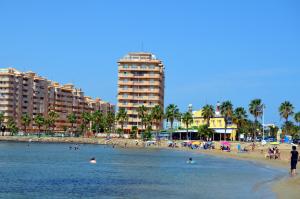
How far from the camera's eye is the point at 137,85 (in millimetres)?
178000

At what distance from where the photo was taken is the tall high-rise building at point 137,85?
178000 mm

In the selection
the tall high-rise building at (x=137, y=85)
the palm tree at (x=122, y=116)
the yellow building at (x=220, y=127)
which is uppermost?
the tall high-rise building at (x=137, y=85)

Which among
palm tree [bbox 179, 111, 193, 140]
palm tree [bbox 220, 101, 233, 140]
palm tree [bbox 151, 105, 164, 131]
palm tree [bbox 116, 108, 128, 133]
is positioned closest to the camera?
palm tree [bbox 220, 101, 233, 140]

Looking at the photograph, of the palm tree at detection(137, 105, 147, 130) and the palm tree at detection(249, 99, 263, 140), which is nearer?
the palm tree at detection(249, 99, 263, 140)

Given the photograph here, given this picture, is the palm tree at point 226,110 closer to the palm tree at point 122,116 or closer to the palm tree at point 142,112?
the palm tree at point 142,112

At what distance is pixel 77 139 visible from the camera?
189 metres

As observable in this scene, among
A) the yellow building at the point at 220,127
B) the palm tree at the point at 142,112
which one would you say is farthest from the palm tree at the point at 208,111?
the palm tree at the point at 142,112

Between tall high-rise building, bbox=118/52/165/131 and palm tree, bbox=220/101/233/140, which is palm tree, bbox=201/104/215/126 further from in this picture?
tall high-rise building, bbox=118/52/165/131

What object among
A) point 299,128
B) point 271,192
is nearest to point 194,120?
point 299,128

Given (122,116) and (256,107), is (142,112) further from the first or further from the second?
(256,107)

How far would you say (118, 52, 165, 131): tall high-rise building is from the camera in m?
178

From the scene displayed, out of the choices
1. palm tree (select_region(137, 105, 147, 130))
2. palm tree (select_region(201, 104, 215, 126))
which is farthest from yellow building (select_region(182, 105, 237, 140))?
palm tree (select_region(137, 105, 147, 130))

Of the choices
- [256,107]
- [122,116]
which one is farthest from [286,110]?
[122,116]

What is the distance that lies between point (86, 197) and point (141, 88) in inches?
5809
